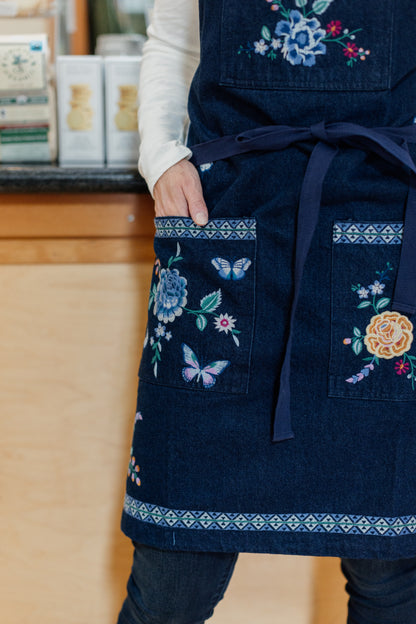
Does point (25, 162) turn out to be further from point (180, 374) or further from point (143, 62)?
point (180, 374)

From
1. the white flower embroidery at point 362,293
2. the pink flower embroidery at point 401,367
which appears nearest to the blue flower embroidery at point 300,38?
the white flower embroidery at point 362,293

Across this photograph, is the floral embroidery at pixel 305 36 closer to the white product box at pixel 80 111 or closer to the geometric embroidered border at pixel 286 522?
the white product box at pixel 80 111

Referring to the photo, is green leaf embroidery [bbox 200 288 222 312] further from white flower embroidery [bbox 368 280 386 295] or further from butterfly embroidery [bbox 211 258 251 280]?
white flower embroidery [bbox 368 280 386 295]

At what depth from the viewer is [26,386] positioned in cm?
114

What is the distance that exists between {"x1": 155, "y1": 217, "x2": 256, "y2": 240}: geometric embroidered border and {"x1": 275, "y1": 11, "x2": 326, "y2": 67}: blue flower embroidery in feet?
0.69

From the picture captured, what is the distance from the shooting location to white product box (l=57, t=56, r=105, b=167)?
3.78 feet

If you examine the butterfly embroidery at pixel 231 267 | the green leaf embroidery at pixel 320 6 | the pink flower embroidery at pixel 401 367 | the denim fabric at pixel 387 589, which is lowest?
the denim fabric at pixel 387 589

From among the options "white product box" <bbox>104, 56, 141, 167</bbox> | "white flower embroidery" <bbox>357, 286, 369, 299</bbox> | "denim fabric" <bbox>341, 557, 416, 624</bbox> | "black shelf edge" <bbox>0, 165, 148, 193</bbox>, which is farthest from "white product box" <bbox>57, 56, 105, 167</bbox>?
"denim fabric" <bbox>341, 557, 416, 624</bbox>

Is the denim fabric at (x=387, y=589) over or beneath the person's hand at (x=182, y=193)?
beneath

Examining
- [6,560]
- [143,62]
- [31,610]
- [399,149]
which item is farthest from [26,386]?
[399,149]

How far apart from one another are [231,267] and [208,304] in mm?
56

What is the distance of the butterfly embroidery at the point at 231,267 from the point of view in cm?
82

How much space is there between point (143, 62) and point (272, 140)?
0.30 metres

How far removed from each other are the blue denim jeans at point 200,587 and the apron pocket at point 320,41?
632mm
